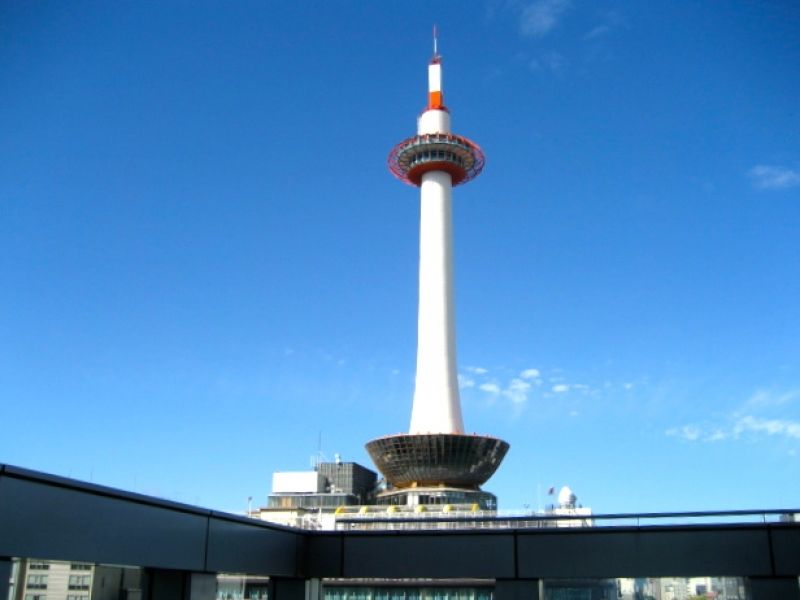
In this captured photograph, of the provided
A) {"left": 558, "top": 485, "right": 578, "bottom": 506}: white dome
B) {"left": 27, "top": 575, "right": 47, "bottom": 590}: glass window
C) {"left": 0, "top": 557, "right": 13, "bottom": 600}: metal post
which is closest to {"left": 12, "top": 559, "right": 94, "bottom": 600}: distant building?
{"left": 27, "top": 575, "right": 47, "bottom": 590}: glass window

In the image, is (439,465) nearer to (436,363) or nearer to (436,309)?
(436,363)

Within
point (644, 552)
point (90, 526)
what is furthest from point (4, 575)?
point (644, 552)

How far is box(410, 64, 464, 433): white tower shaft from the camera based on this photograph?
94250mm

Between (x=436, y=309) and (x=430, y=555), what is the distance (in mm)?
73553

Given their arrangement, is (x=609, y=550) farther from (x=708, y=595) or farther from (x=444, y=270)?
(x=444, y=270)

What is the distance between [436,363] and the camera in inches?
3816

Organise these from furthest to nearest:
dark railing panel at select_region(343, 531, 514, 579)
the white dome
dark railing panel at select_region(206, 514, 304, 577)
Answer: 1. the white dome
2. dark railing panel at select_region(343, 531, 514, 579)
3. dark railing panel at select_region(206, 514, 304, 577)

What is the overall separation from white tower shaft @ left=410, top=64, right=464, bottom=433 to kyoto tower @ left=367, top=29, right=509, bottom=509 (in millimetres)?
117

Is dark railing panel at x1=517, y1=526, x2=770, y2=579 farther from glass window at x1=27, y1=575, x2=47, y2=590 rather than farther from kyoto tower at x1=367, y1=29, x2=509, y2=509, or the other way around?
kyoto tower at x1=367, y1=29, x2=509, y2=509

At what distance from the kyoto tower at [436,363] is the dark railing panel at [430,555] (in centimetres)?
6242

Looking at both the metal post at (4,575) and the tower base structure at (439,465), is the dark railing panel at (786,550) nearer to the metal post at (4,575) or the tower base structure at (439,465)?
the metal post at (4,575)

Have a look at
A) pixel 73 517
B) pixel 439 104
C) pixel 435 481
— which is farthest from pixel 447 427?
pixel 73 517

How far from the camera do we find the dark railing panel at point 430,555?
84.9ft

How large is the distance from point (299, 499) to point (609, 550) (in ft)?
258
